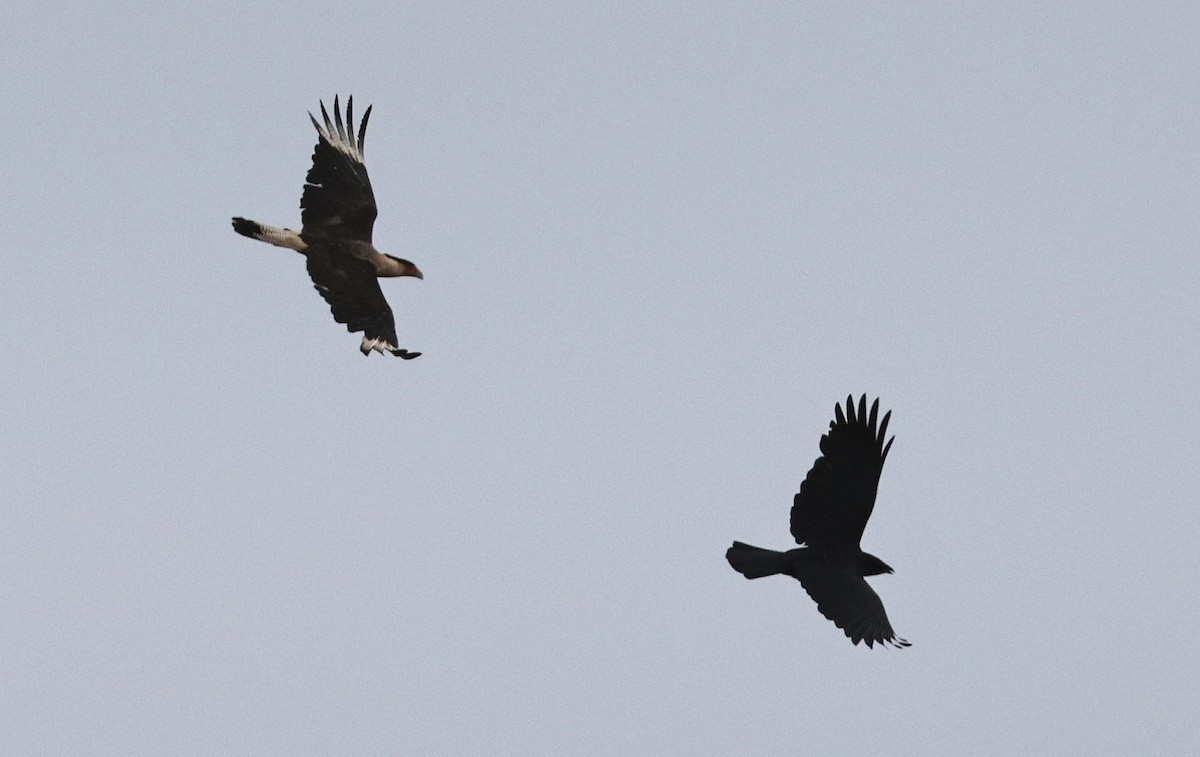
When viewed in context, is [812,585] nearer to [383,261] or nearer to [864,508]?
[864,508]

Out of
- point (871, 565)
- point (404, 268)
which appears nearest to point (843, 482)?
point (871, 565)

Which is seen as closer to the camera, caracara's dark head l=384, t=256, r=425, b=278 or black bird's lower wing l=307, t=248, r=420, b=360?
black bird's lower wing l=307, t=248, r=420, b=360

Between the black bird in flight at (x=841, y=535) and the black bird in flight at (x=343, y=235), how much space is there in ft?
13.0

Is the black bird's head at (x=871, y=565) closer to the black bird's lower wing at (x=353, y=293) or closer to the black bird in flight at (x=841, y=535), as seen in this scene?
the black bird in flight at (x=841, y=535)

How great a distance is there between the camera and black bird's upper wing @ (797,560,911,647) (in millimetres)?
11805

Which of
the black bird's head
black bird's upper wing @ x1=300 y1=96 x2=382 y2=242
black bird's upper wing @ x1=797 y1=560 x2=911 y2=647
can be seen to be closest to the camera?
black bird's upper wing @ x1=797 y1=560 x2=911 y2=647

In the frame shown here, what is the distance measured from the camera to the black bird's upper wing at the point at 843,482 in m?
12.1

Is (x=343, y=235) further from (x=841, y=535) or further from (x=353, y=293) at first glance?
(x=841, y=535)

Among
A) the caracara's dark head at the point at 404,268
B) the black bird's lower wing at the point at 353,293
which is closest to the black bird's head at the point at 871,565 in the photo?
the black bird's lower wing at the point at 353,293

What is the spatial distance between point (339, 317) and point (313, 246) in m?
0.74

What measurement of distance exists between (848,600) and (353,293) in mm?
5796

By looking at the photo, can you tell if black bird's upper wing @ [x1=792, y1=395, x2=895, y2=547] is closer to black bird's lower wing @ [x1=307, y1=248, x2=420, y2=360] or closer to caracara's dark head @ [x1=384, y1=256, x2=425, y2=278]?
black bird's lower wing @ [x1=307, y1=248, x2=420, y2=360]

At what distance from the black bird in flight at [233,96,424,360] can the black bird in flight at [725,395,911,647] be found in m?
3.96

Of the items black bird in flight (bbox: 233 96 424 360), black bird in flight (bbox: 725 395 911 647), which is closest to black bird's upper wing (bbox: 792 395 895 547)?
black bird in flight (bbox: 725 395 911 647)
